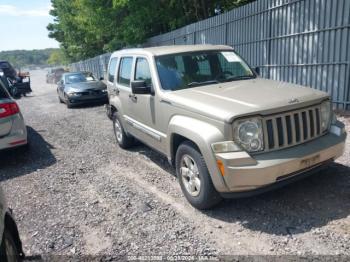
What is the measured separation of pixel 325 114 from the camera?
4004mm

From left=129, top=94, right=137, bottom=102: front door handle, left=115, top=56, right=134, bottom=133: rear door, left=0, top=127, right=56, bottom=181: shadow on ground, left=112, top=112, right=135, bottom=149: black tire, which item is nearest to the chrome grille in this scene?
left=129, top=94, right=137, bottom=102: front door handle

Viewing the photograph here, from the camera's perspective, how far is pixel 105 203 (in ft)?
14.9

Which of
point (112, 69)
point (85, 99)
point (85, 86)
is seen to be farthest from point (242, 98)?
point (85, 86)

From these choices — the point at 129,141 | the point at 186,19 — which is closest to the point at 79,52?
the point at 186,19

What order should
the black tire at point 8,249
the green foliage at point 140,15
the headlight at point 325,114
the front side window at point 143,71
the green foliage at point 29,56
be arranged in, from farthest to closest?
1. the green foliage at point 29,56
2. the green foliage at point 140,15
3. the front side window at point 143,71
4. the headlight at point 325,114
5. the black tire at point 8,249

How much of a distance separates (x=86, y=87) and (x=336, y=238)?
11775 millimetres

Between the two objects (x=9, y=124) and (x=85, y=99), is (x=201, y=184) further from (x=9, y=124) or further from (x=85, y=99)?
(x=85, y=99)

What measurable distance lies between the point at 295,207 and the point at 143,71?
9.86 feet

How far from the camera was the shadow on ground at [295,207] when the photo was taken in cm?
352

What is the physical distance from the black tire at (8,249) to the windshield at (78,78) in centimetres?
1213

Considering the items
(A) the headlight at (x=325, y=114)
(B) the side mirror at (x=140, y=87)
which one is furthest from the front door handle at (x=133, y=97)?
(A) the headlight at (x=325, y=114)

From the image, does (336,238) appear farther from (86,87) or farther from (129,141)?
(86,87)

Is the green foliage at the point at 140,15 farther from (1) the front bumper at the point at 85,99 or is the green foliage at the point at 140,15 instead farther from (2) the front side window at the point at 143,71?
(2) the front side window at the point at 143,71

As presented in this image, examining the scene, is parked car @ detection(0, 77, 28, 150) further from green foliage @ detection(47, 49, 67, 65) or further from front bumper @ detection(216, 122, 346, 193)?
green foliage @ detection(47, 49, 67, 65)
